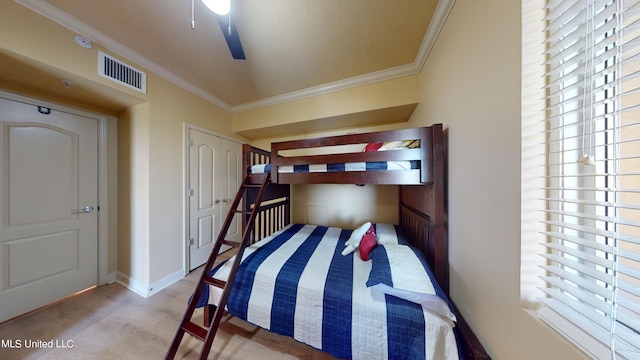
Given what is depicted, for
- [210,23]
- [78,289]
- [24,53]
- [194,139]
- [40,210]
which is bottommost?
[78,289]

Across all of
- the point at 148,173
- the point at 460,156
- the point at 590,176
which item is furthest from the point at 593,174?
the point at 148,173

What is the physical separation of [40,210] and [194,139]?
1515 millimetres

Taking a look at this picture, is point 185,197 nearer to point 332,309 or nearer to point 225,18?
point 225,18

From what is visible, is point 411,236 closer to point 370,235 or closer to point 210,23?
point 370,235

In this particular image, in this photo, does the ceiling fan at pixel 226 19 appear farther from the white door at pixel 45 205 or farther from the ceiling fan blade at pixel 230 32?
the white door at pixel 45 205

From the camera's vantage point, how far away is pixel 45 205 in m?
1.78

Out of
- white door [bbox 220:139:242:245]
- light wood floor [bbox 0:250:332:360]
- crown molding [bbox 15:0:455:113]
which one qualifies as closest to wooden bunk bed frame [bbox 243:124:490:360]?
crown molding [bbox 15:0:455:113]

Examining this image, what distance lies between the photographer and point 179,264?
7.46 feet

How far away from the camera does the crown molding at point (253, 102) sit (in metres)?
1.33

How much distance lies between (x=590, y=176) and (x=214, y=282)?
203cm

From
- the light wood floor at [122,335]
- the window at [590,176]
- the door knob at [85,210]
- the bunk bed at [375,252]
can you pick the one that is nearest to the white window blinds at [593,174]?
the window at [590,176]

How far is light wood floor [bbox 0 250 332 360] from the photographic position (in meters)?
1.32

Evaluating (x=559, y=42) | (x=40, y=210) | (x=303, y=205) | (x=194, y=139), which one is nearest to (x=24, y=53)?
(x=194, y=139)

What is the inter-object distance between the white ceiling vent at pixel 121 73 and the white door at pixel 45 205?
815mm
